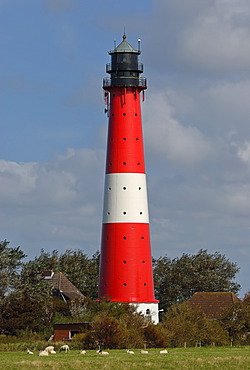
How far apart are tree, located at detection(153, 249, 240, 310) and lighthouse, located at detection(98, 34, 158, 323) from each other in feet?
83.3

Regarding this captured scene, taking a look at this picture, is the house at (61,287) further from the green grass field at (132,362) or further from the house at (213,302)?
the green grass field at (132,362)

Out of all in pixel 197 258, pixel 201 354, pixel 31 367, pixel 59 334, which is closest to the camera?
pixel 31 367

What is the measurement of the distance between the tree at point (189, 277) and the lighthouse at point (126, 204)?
2540 cm

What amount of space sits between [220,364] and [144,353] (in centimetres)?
801

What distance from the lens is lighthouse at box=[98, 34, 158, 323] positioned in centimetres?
6656

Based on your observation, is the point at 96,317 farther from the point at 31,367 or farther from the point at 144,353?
the point at 31,367

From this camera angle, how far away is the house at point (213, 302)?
238 feet

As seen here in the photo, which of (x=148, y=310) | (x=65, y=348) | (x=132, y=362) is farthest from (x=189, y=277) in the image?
(x=132, y=362)

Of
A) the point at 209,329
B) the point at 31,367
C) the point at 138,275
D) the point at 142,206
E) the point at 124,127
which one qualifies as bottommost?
the point at 31,367

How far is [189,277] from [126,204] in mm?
30161

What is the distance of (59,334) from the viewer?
65250 millimetres

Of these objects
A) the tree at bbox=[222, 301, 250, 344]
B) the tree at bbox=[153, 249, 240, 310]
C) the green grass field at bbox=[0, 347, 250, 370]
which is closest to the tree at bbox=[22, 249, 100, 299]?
the tree at bbox=[153, 249, 240, 310]

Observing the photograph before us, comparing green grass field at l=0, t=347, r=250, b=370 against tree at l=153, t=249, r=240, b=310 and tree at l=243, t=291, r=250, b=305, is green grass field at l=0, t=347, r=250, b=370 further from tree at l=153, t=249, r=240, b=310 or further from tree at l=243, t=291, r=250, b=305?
tree at l=153, t=249, r=240, b=310

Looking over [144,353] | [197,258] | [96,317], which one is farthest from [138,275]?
[197,258]
